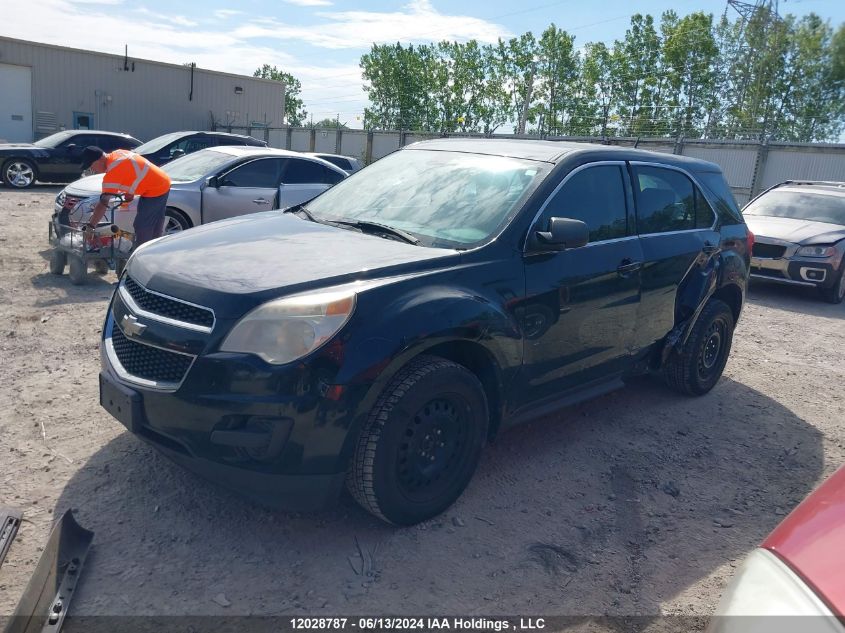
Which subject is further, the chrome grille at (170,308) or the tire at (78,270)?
the tire at (78,270)

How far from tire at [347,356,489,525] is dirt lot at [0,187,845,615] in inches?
7.5

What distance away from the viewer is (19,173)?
16.7m

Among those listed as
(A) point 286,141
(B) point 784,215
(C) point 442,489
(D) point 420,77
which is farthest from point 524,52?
(C) point 442,489

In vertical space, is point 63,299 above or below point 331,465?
below

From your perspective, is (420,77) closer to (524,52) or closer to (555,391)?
(524,52)

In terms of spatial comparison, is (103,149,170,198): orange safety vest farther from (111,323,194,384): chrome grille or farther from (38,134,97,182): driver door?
(38,134,97,182): driver door

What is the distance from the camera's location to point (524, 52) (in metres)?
64.8

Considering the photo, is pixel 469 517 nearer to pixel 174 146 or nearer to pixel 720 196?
pixel 720 196

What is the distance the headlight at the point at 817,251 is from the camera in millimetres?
9961

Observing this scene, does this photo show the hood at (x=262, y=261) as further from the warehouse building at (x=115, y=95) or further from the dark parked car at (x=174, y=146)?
the warehouse building at (x=115, y=95)

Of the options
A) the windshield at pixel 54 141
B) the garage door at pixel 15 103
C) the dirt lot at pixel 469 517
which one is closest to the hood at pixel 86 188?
the dirt lot at pixel 469 517

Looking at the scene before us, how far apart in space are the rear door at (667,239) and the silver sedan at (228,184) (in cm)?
521

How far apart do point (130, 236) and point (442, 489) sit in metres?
5.81

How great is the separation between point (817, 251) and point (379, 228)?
8.57 meters
